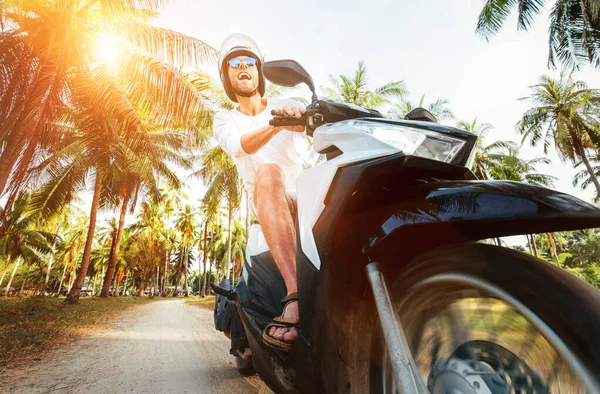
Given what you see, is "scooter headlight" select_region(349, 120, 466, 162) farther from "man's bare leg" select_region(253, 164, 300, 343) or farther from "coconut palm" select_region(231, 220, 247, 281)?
"coconut palm" select_region(231, 220, 247, 281)

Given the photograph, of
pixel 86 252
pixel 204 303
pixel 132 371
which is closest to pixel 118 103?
pixel 132 371

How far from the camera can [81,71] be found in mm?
7977

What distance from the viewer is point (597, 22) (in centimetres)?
1191

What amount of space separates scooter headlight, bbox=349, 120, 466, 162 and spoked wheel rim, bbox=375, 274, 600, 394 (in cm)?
38

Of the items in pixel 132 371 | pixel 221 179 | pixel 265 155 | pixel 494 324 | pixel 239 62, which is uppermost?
pixel 221 179

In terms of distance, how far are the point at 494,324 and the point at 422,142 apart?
21.1 inches

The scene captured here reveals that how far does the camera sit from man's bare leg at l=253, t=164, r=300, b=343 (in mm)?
1496

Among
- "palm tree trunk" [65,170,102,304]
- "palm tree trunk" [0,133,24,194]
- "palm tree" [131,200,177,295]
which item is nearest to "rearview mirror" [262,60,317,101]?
"palm tree trunk" [0,133,24,194]

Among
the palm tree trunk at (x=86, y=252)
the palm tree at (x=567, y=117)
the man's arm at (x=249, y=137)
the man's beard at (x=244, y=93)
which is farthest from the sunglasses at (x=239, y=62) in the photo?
the palm tree at (x=567, y=117)

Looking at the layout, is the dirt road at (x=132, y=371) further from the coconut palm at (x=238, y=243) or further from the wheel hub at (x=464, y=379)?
the coconut palm at (x=238, y=243)

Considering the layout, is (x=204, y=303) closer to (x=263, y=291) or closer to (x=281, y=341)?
(x=263, y=291)

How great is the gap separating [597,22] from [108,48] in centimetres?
1578

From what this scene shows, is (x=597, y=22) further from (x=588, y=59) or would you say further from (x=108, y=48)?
(x=108, y=48)

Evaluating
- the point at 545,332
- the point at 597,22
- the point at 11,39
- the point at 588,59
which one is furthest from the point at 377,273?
the point at 588,59
